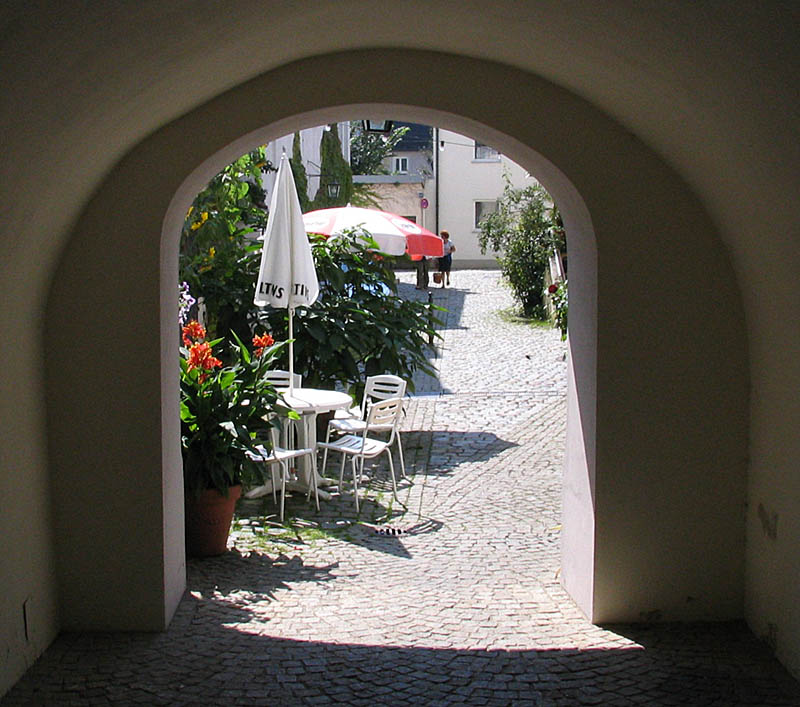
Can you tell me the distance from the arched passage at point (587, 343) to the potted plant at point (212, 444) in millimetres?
1142

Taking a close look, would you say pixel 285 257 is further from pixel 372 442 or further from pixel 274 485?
pixel 274 485

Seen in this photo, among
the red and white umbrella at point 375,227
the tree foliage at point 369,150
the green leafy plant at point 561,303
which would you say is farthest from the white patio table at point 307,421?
A: the tree foliage at point 369,150

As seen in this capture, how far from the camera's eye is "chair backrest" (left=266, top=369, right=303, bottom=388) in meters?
9.86

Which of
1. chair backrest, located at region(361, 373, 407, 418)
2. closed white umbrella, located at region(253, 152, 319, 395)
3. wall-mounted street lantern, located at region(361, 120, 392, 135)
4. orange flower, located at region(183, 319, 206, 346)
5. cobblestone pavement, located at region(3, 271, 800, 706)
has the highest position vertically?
wall-mounted street lantern, located at region(361, 120, 392, 135)

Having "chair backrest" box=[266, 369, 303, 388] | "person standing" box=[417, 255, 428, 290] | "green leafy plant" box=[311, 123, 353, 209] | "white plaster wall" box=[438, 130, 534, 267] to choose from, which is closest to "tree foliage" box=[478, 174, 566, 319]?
"person standing" box=[417, 255, 428, 290]

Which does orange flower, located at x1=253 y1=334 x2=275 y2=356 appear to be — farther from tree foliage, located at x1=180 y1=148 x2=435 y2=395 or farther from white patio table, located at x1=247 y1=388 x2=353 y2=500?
tree foliage, located at x1=180 y1=148 x2=435 y2=395

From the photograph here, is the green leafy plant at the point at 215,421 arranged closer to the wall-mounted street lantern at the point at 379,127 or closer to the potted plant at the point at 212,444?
the potted plant at the point at 212,444

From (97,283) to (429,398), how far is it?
9.27 m

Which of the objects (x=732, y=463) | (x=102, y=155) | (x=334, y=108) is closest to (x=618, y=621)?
(x=732, y=463)

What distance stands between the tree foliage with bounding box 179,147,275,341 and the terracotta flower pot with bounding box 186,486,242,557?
4.05 m

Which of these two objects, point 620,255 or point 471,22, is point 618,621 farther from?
point 471,22

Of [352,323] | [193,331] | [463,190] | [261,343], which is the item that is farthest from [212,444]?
[463,190]

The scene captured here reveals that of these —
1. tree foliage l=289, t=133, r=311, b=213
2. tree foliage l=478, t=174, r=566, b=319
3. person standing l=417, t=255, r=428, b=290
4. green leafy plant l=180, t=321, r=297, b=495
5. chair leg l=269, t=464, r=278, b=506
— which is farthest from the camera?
person standing l=417, t=255, r=428, b=290

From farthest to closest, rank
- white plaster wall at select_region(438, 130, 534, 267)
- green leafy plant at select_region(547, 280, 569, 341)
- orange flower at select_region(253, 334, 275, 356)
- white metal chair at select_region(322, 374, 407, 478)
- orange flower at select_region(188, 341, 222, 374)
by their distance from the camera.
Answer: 1. white plaster wall at select_region(438, 130, 534, 267)
2. green leafy plant at select_region(547, 280, 569, 341)
3. white metal chair at select_region(322, 374, 407, 478)
4. orange flower at select_region(253, 334, 275, 356)
5. orange flower at select_region(188, 341, 222, 374)
